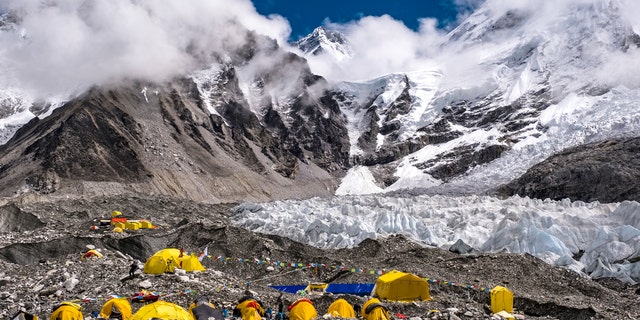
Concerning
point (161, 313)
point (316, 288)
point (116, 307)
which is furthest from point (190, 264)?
point (161, 313)

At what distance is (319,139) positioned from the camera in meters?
182

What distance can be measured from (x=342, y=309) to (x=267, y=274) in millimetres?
10672

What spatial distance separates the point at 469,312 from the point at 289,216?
3480 cm

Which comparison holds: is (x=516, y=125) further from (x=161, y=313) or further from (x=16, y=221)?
(x=161, y=313)

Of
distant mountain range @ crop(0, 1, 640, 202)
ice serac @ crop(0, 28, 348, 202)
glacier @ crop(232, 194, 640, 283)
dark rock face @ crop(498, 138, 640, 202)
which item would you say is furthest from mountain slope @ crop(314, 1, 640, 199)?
glacier @ crop(232, 194, 640, 283)

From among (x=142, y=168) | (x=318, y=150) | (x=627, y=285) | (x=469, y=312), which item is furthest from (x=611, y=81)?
(x=469, y=312)

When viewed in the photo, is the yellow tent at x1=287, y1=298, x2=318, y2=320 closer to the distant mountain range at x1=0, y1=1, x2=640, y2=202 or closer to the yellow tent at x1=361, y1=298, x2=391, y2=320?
the yellow tent at x1=361, y1=298, x2=391, y2=320

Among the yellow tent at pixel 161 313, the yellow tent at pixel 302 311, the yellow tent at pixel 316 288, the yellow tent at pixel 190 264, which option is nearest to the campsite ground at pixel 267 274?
the yellow tent at pixel 190 264

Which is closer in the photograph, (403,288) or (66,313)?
(66,313)

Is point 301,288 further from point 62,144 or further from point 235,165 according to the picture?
point 235,165

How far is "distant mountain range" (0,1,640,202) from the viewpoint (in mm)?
98250

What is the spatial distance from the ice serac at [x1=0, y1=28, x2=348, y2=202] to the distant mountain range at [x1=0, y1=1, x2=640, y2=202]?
34cm

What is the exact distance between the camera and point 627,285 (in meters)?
25.0

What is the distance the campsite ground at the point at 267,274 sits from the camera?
17.8m
